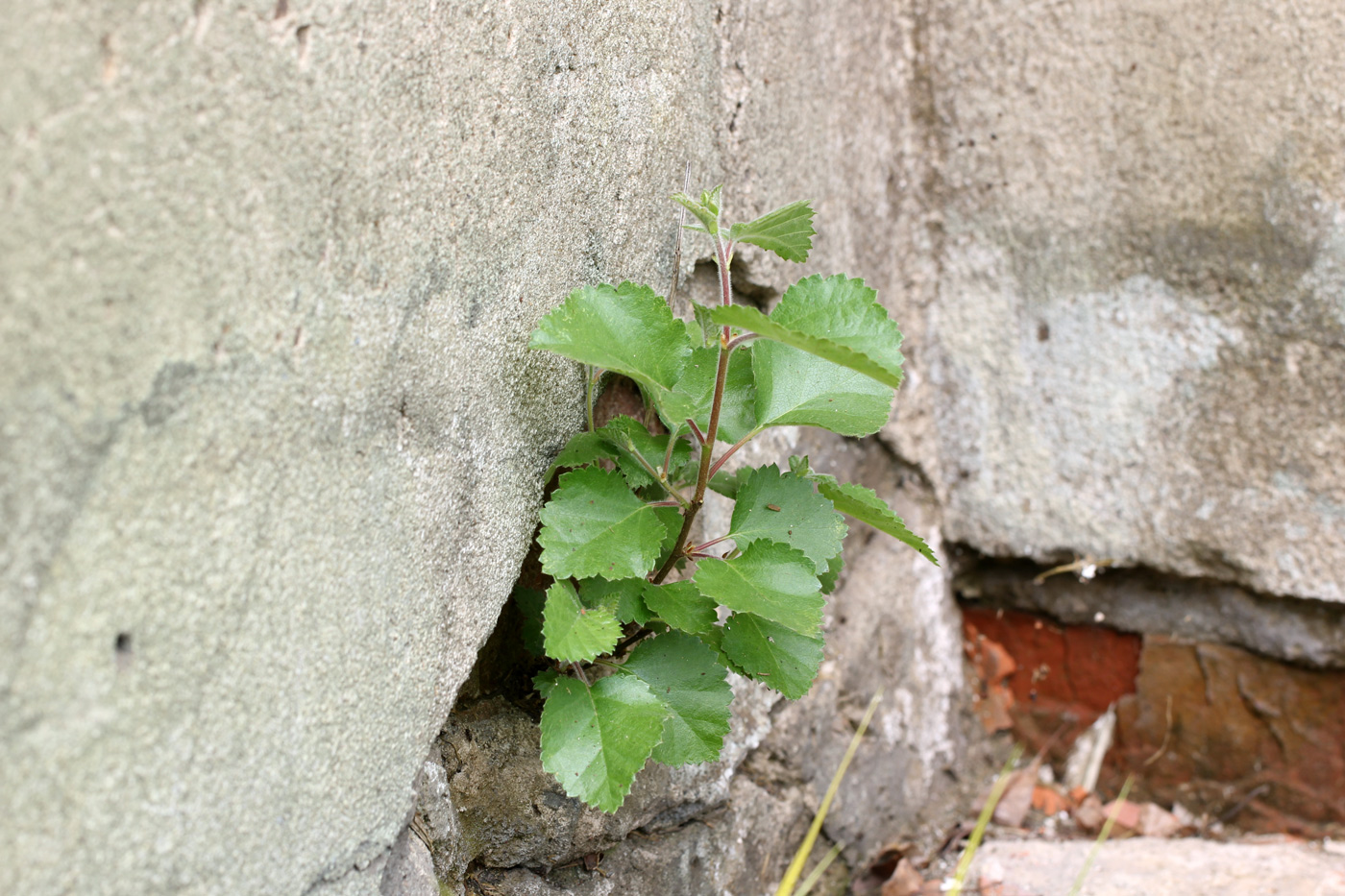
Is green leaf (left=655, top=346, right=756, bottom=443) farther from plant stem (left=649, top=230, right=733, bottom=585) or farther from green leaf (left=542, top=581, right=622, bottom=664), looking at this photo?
green leaf (left=542, top=581, right=622, bottom=664)

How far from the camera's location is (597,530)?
0.94 metres

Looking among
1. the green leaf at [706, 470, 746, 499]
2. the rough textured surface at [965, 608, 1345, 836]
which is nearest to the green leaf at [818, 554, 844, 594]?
the green leaf at [706, 470, 746, 499]

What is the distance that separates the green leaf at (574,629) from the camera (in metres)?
0.86

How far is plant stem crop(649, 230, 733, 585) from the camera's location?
3.15 feet

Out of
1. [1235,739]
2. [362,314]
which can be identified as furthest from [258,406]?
[1235,739]

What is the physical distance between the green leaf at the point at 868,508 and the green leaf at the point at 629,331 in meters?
0.22

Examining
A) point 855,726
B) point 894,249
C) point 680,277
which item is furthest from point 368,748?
point 894,249

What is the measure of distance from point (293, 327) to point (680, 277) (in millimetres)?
638

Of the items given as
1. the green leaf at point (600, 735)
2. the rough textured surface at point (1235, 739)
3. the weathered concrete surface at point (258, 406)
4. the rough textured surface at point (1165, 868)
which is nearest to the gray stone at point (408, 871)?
the weathered concrete surface at point (258, 406)

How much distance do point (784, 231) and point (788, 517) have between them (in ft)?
0.95

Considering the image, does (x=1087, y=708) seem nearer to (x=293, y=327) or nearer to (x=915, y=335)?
(x=915, y=335)

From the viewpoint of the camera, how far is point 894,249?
1.89 meters

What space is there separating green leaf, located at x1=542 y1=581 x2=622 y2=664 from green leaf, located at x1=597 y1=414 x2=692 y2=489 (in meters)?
0.16

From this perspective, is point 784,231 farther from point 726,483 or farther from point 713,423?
point 726,483
